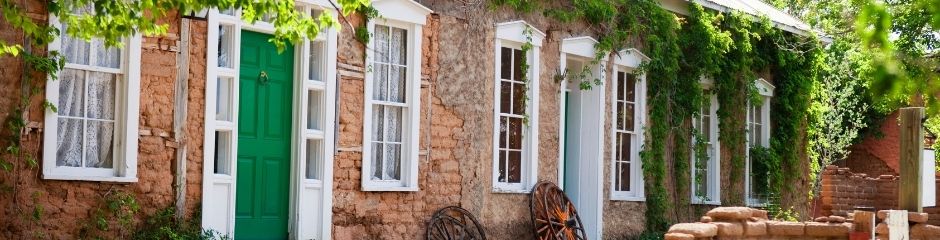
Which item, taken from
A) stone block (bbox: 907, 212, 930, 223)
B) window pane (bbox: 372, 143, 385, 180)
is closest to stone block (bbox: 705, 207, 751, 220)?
stone block (bbox: 907, 212, 930, 223)

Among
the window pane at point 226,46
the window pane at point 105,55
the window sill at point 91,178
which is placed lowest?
the window sill at point 91,178

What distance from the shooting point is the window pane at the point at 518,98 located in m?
14.9

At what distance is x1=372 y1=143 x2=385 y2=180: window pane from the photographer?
13.1 meters

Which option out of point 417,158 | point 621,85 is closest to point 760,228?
point 417,158

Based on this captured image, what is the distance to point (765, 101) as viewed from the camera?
19.4m

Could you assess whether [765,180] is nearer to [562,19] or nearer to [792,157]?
[792,157]

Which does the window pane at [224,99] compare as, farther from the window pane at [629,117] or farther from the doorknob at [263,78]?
the window pane at [629,117]

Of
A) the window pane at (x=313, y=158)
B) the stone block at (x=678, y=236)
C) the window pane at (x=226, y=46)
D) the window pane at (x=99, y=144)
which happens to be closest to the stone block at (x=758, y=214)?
the stone block at (x=678, y=236)

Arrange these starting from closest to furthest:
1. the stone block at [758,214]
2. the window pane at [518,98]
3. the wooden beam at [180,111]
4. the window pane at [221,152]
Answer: the wooden beam at [180,111] → the window pane at [221,152] → the stone block at [758,214] → the window pane at [518,98]

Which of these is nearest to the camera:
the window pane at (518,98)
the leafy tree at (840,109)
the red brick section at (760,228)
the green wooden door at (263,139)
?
the red brick section at (760,228)

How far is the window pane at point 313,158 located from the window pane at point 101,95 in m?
2.19

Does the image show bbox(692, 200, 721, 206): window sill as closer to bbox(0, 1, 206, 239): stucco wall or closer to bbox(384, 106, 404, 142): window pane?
bbox(384, 106, 404, 142): window pane

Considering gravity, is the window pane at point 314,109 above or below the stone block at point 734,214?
above

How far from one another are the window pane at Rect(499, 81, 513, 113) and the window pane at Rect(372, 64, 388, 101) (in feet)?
6.24
